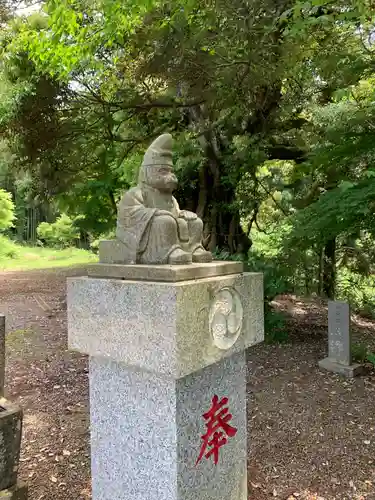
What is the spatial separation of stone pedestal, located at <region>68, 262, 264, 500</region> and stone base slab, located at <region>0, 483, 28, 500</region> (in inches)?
21.1

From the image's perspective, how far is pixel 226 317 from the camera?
7.55 feet

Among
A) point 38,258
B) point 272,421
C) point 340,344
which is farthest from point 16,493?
point 38,258

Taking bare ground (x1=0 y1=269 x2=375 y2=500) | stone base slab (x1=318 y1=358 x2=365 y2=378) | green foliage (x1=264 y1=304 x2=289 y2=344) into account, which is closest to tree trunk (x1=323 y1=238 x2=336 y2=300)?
bare ground (x1=0 y1=269 x2=375 y2=500)

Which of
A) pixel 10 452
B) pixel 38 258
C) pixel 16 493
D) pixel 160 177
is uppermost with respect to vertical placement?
pixel 160 177

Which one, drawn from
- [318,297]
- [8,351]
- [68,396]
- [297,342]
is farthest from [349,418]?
[318,297]

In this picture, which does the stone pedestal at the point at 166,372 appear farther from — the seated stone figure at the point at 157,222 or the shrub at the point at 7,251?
the shrub at the point at 7,251

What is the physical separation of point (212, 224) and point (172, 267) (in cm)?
632

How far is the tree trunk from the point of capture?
1003 centimetres

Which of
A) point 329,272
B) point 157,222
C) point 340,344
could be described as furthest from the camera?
point 329,272

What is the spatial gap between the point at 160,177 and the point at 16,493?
2.18 m

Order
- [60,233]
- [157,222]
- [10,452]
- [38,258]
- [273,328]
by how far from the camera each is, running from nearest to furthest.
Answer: [157,222] → [10,452] → [273,328] → [38,258] → [60,233]

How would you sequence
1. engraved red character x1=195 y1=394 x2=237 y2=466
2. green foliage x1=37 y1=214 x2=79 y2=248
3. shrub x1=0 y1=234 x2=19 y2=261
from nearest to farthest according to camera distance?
engraved red character x1=195 y1=394 x2=237 y2=466 → shrub x1=0 y1=234 x2=19 y2=261 → green foliage x1=37 y1=214 x2=79 y2=248

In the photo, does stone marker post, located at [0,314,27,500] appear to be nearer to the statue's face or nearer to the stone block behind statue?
the stone block behind statue

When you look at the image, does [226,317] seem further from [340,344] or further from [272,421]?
[340,344]
